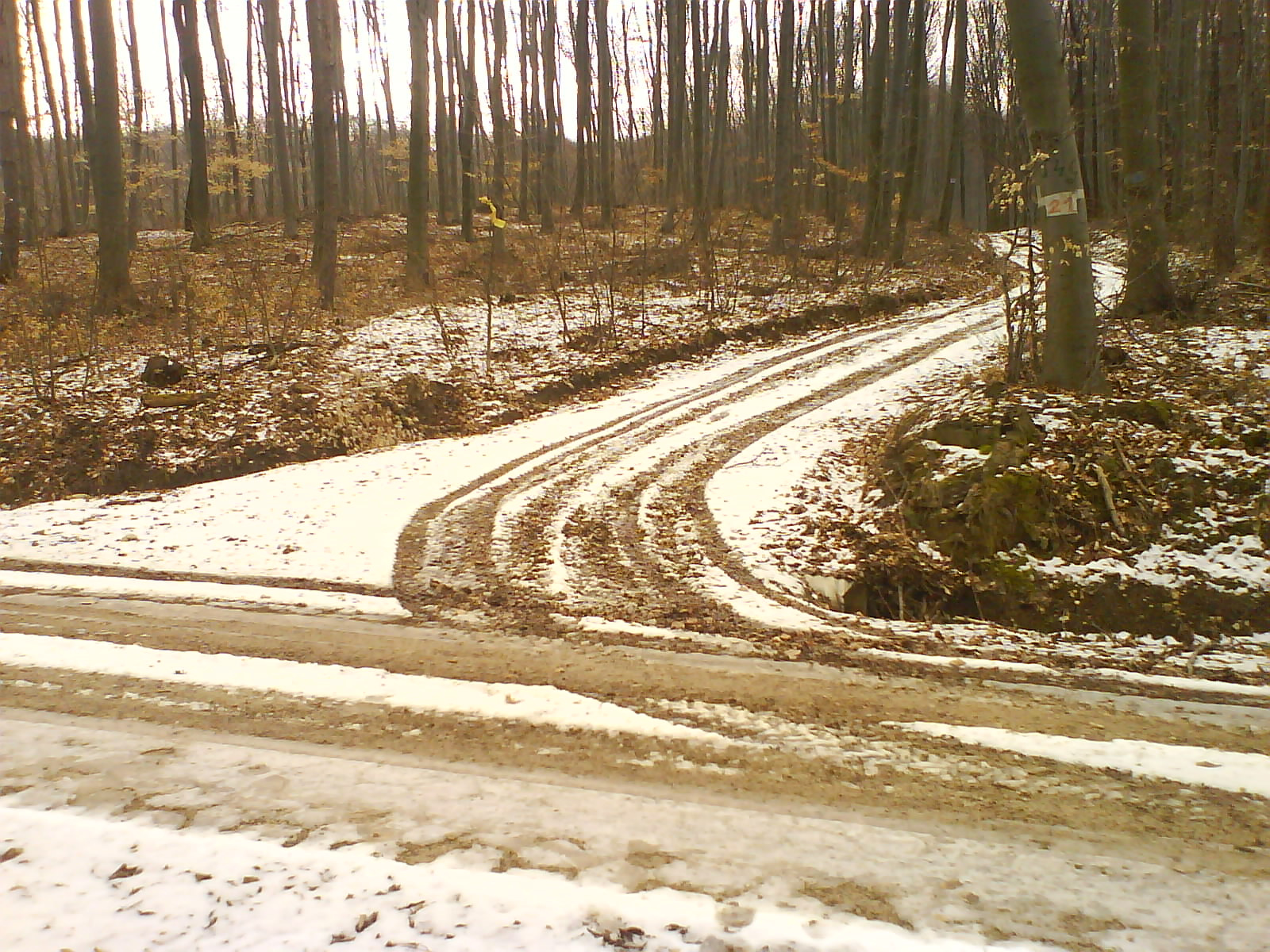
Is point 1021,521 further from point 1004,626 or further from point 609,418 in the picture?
point 609,418

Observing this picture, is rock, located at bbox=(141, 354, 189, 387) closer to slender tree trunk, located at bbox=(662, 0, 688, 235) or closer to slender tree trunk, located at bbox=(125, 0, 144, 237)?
slender tree trunk, located at bbox=(662, 0, 688, 235)

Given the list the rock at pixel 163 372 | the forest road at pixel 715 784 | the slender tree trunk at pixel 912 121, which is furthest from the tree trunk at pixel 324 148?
the slender tree trunk at pixel 912 121

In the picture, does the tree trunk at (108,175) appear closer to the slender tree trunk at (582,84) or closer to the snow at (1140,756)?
the slender tree trunk at (582,84)

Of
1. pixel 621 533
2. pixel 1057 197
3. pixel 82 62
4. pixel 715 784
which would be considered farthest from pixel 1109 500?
pixel 82 62

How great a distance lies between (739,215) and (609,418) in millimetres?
19458

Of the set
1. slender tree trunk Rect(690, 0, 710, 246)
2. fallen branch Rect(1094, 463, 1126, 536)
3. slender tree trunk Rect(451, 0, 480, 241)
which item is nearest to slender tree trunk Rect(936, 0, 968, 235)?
slender tree trunk Rect(690, 0, 710, 246)

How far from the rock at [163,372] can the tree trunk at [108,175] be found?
10.6ft

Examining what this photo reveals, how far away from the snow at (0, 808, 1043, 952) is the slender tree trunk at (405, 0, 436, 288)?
1576cm

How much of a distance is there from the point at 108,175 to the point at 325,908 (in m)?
15.0

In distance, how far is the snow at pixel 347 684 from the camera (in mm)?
3740

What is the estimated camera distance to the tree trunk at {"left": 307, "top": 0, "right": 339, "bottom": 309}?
14570 mm

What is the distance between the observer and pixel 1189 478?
21.0 feet

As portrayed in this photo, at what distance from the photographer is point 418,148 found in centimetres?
1762

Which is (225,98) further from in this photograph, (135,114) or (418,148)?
(418,148)
